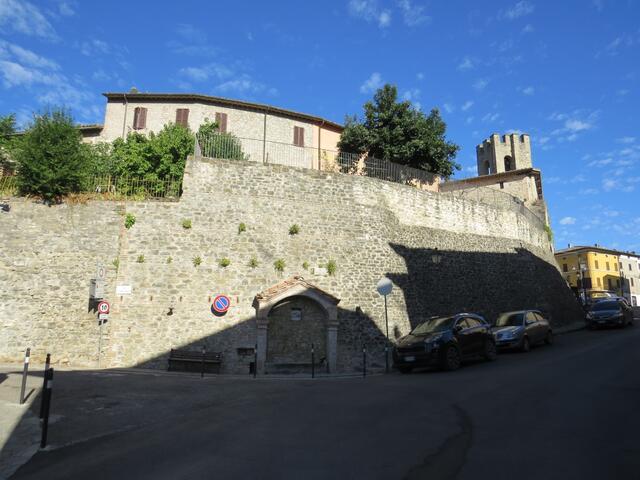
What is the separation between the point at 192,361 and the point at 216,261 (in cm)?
394

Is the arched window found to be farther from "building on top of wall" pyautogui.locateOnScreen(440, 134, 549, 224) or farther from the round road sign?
the round road sign

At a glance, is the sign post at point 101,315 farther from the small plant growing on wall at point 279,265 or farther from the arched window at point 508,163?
the arched window at point 508,163

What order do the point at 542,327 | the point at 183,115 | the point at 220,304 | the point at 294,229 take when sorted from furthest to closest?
the point at 183,115 < the point at 542,327 < the point at 294,229 < the point at 220,304

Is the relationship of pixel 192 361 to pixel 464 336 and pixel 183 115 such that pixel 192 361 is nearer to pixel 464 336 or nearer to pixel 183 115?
pixel 464 336

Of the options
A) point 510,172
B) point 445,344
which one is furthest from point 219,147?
point 510,172

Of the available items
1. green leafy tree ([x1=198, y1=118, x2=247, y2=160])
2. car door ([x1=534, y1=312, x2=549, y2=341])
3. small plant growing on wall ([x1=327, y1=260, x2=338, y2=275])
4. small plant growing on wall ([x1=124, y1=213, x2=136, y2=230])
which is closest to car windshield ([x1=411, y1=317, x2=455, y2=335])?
small plant growing on wall ([x1=327, y1=260, x2=338, y2=275])

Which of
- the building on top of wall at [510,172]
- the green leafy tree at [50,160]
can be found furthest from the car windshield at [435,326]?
the building on top of wall at [510,172]

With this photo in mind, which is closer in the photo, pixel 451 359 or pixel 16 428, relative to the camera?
pixel 16 428

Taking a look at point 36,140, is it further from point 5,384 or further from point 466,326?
point 466,326

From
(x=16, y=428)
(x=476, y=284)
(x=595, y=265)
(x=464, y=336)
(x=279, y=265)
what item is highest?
(x=595, y=265)

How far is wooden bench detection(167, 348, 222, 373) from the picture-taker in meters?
15.7

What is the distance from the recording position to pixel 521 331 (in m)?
17.4

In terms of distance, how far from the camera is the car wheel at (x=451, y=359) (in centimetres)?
1342

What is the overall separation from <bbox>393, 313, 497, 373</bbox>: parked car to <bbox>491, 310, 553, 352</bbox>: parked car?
2.23m
